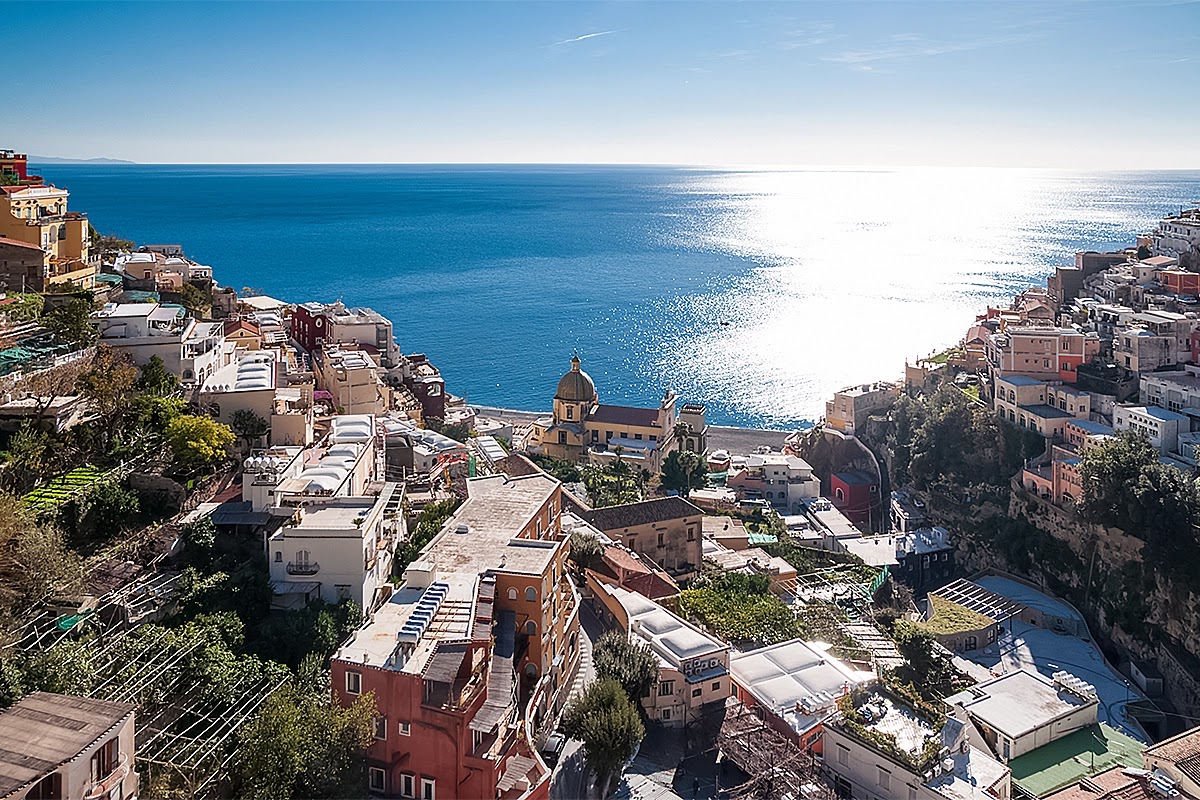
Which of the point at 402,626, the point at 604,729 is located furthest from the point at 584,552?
the point at 402,626

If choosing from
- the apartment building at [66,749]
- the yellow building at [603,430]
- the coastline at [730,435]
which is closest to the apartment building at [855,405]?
the coastline at [730,435]

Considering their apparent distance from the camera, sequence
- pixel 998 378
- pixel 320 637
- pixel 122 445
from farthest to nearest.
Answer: pixel 998 378, pixel 122 445, pixel 320 637

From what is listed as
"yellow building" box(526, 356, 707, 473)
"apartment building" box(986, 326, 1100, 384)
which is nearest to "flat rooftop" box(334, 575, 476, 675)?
"yellow building" box(526, 356, 707, 473)

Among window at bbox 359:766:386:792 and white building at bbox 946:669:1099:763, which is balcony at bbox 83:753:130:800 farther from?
white building at bbox 946:669:1099:763

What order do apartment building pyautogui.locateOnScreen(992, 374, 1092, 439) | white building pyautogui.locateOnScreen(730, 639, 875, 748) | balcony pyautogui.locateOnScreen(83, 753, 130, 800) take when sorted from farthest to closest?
apartment building pyautogui.locateOnScreen(992, 374, 1092, 439) → white building pyautogui.locateOnScreen(730, 639, 875, 748) → balcony pyautogui.locateOnScreen(83, 753, 130, 800)

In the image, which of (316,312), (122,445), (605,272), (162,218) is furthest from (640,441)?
(162,218)

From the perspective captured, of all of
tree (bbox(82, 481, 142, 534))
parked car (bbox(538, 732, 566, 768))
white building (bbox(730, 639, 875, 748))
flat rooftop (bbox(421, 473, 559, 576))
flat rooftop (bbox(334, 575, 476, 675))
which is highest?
tree (bbox(82, 481, 142, 534))

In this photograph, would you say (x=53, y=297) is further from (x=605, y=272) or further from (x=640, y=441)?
(x=605, y=272)
